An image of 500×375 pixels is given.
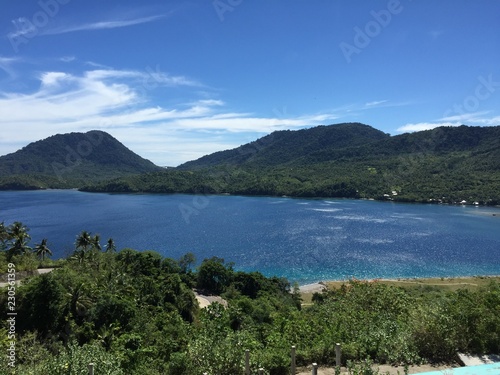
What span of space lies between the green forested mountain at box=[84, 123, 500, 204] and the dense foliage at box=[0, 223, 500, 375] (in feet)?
317

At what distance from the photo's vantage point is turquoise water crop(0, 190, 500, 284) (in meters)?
48.4

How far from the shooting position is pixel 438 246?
57.7 meters

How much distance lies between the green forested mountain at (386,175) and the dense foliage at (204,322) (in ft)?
317

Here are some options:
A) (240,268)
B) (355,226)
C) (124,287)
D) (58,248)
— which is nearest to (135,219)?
(58,248)

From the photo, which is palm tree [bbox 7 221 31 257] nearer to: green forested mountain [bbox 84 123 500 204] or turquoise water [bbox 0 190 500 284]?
→ turquoise water [bbox 0 190 500 284]

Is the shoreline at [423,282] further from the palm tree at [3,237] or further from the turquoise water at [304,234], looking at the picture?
the palm tree at [3,237]

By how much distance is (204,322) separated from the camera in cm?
1048

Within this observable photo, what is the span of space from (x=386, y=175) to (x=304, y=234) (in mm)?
88043

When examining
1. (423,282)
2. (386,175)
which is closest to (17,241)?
(423,282)

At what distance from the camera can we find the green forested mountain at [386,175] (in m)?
119

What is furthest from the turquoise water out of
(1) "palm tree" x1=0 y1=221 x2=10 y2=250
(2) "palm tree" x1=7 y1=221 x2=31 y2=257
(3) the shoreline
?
(2) "palm tree" x1=7 y1=221 x2=31 y2=257

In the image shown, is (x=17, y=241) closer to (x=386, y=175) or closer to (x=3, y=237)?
(x=3, y=237)

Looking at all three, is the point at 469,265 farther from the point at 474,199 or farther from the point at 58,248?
the point at 474,199

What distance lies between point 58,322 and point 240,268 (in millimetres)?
30828
